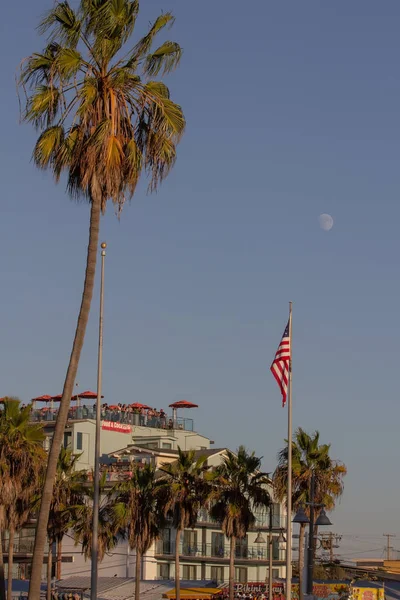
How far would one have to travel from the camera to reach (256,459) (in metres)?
58.0

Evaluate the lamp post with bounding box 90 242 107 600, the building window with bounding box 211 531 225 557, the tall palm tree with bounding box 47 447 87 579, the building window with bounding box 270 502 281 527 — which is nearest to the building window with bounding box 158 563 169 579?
the building window with bounding box 211 531 225 557

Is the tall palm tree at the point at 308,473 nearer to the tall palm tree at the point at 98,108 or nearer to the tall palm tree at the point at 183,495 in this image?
the tall palm tree at the point at 183,495

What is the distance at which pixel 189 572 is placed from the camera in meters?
79.2

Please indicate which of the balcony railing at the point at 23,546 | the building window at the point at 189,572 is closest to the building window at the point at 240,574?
the building window at the point at 189,572

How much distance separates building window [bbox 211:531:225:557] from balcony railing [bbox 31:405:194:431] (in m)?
17.7

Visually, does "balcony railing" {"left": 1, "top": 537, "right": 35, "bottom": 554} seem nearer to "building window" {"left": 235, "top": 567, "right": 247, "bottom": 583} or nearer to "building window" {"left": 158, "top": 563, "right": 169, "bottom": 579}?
"building window" {"left": 158, "top": 563, "right": 169, "bottom": 579}

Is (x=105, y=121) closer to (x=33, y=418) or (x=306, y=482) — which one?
(x=306, y=482)

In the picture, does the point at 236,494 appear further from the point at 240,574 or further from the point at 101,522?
the point at 240,574

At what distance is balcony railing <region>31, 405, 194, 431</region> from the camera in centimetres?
9419

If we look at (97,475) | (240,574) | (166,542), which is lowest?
(240,574)

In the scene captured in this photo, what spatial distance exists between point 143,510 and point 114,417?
39.0 metres

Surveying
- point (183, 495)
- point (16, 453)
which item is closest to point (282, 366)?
point (16, 453)

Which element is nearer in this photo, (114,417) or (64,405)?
(64,405)

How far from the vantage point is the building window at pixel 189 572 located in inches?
3105
